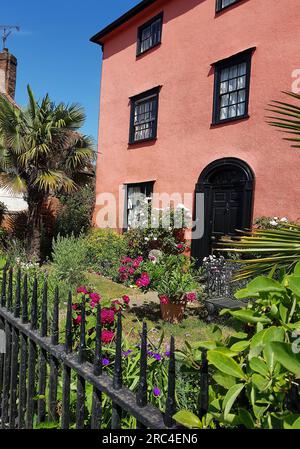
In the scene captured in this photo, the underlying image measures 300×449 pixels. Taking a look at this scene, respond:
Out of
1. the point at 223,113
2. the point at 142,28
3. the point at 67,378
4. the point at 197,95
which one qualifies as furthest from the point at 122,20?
the point at 67,378

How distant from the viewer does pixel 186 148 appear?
35.1ft

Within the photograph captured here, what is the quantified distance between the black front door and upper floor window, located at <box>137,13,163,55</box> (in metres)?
5.78

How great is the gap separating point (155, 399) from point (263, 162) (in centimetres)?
747

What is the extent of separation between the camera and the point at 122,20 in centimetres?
1328

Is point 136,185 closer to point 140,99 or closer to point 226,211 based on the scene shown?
point 140,99

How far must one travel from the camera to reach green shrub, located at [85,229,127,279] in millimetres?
11049

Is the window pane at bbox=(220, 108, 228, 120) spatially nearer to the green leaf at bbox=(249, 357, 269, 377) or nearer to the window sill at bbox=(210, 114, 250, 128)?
the window sill at bbox=(210, 114, 250, 128)

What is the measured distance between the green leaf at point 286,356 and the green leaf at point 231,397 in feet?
0.57

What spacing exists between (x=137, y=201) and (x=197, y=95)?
4172 millimetres

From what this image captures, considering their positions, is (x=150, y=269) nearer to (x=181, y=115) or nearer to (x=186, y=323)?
(x=186, y=323)

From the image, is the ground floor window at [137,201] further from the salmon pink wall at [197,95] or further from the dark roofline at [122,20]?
the dark roofline at [122,20]

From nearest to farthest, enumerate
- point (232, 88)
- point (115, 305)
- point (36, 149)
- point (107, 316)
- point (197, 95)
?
point (107, 316), point (115, 305), point (232, 88), point (197, 95), point (36, 149)

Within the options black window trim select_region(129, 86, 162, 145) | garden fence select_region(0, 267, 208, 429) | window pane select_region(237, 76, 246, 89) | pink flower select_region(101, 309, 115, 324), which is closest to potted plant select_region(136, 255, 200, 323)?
pink flower select_region(101, 309, 115, 324)
